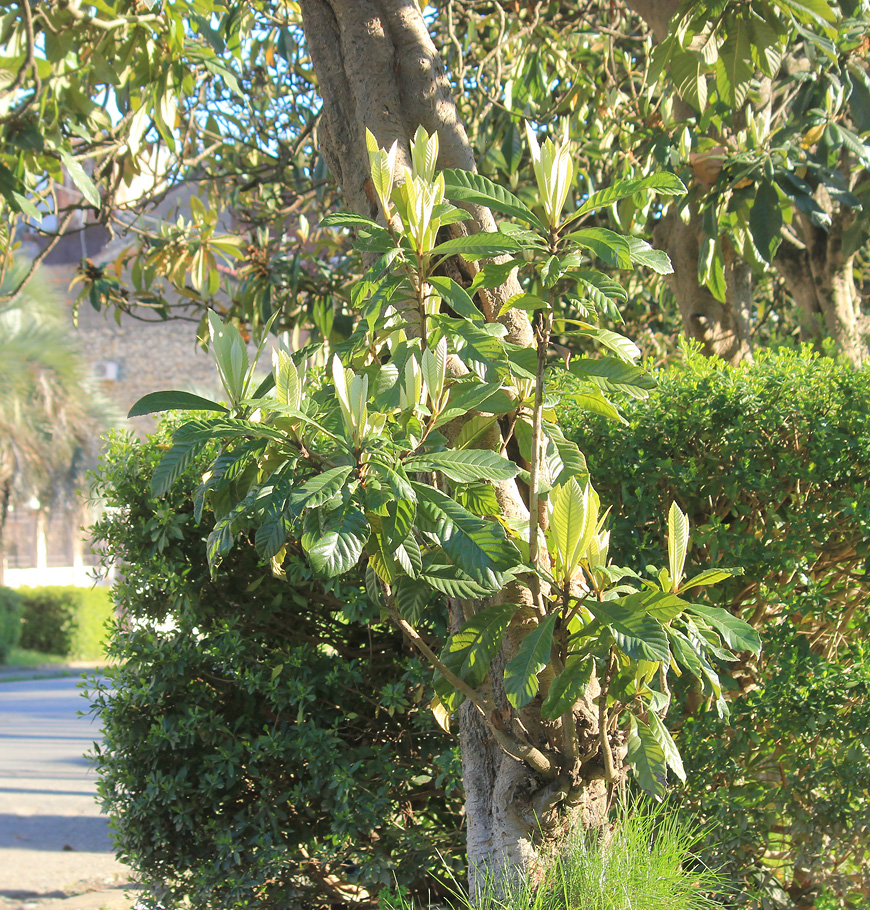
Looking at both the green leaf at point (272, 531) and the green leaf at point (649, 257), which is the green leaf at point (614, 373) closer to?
the green leaf at point (649, 257)

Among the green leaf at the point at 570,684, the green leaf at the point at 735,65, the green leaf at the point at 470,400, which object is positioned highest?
the green leaf at the point at 735,65

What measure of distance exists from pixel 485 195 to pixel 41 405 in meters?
21.4

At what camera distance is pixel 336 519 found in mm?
1510

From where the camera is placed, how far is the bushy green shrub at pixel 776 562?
2686 mm

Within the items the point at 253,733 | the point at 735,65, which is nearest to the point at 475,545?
the point at 253,733

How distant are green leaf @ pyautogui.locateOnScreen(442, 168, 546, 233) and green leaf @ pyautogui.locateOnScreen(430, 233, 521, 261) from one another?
0.07m

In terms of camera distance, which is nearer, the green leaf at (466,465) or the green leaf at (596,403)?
the green leaf at (466,465)

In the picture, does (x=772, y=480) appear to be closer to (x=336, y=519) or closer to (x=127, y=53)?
(x=336, y=519)

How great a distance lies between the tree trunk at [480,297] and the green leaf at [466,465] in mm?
521

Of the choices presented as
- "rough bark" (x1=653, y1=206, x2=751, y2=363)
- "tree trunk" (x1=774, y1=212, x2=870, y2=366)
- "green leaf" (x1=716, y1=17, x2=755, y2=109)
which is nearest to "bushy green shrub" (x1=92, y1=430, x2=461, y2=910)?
"green leaf" (x1=716, y1=17, x2=755, y2=109)

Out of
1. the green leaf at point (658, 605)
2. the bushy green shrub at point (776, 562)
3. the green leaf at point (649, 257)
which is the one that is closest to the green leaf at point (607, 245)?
the green leaf at point (649, 257)

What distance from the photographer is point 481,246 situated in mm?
1779

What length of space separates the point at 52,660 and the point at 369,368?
61.4 ft

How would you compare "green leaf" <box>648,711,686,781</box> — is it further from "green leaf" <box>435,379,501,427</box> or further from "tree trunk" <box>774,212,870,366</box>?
"tree trunk" <box>774,212,870,366</box>
